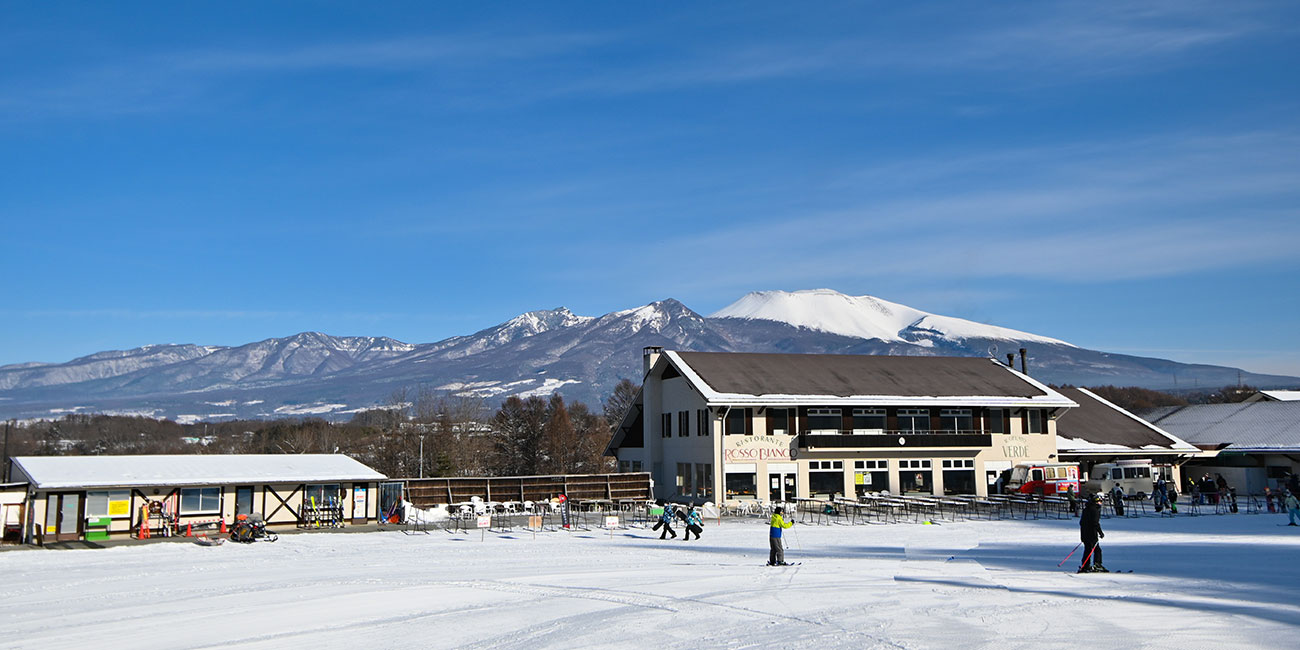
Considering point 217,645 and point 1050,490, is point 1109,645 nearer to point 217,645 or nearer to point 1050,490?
point 217,645

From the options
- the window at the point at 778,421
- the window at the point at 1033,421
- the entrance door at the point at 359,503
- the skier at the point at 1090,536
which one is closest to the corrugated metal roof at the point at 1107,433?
the window at the point at 1033,421

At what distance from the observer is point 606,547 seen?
2947cm

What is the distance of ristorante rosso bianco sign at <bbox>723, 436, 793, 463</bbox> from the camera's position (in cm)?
4453

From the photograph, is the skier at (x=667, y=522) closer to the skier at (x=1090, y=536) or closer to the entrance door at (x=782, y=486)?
the entrance door at (x=782, y=486)

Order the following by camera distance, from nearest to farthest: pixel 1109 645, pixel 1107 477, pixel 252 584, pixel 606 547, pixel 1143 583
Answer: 1. pixel 1109 645
2. pixel 1143 583
3. pixel 252 584
4. pixel 606 547
5. pixel 1107 477

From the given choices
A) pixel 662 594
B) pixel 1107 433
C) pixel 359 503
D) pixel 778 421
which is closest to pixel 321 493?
pixel 359 503

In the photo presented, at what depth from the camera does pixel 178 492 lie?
112 feet

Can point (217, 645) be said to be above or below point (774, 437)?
below

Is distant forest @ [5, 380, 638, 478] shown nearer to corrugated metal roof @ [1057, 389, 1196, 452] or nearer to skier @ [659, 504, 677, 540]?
skier @ [659, 504, 677, 540]

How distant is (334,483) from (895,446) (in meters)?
24.7

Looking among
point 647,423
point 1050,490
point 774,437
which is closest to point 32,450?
point 647,423

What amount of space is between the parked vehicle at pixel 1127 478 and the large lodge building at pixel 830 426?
2.76 m

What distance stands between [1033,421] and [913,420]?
655 cm

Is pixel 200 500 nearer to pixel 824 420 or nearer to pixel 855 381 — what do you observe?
pixel 824 420
